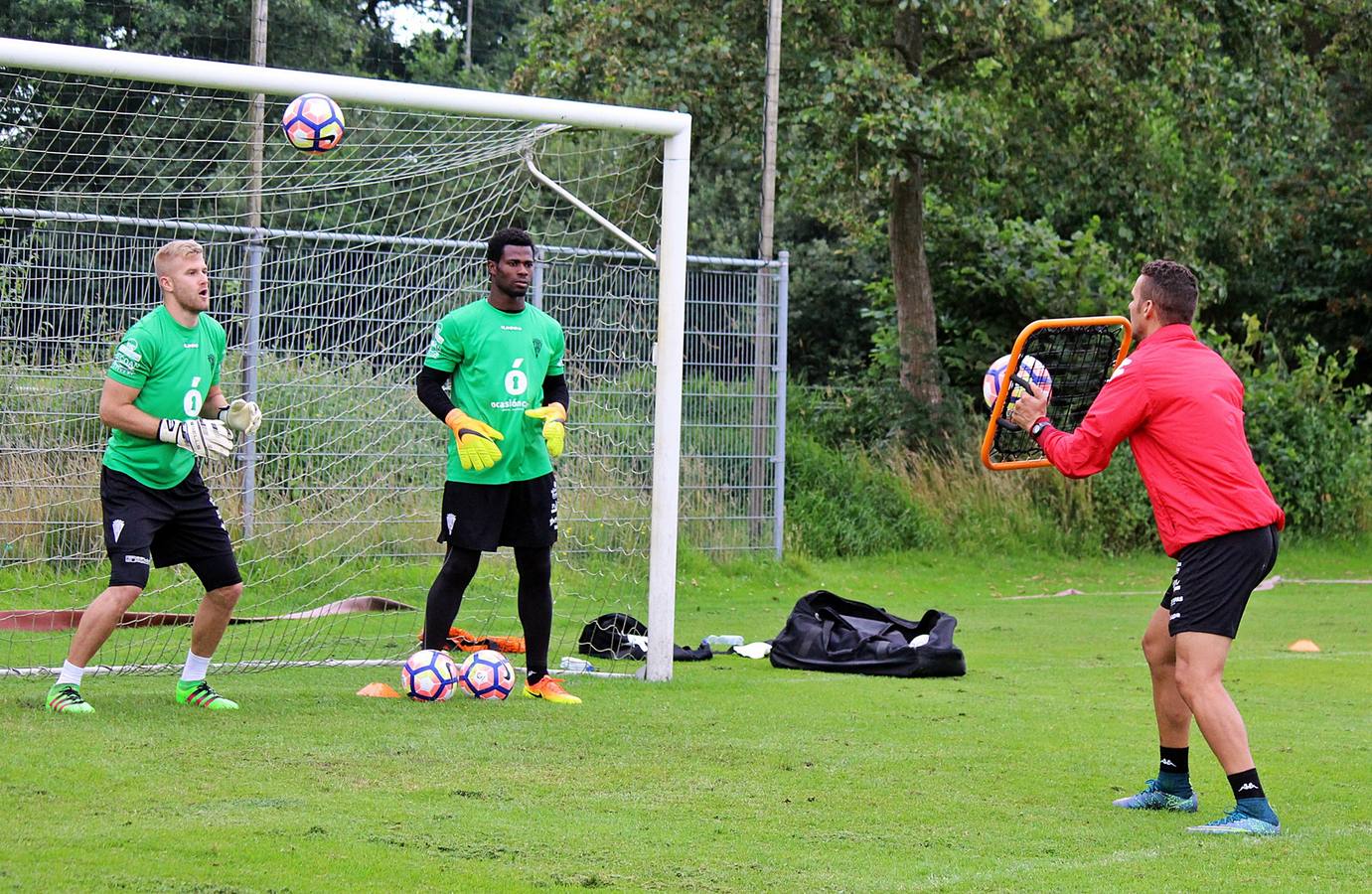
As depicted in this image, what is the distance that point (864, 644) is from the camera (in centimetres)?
916

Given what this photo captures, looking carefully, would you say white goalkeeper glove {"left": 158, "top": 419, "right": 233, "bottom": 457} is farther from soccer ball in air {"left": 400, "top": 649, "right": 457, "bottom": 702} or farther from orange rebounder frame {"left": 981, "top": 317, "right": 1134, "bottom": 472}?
orange rebounder frame {"left": 981, "top": 317, "right": 1134, "bottom": 472}

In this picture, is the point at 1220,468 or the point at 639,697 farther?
the point at 639,697

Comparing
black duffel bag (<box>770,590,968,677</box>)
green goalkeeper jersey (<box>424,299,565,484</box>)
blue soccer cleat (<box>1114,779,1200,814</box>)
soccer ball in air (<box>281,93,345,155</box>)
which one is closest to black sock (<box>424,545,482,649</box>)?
green goalkeeper jersey (<box>424,299,565,484</box>)

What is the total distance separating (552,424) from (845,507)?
348 inches

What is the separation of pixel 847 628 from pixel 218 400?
4079 mm

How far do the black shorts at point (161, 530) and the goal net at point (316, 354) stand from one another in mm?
1513

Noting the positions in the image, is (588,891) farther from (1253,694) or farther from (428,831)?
(1253,694)

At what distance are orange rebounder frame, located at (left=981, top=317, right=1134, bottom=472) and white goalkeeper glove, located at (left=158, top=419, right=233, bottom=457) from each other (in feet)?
10.2

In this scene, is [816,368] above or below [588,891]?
above

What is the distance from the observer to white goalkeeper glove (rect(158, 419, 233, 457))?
651cm

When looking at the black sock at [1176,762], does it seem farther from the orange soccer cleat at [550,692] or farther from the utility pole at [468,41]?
the utility pole at [468,41]

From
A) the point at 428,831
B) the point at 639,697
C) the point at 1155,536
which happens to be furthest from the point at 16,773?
the point at 1155,536

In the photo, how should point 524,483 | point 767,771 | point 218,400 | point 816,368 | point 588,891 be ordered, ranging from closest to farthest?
point 588,891
point 767,771
point 218,400
point 524,483
point 816,368

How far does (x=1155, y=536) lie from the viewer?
16.8 m
